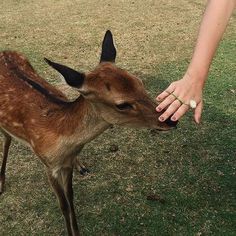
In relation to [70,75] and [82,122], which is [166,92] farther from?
[82,122]

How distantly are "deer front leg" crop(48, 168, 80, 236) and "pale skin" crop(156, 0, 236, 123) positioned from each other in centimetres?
153

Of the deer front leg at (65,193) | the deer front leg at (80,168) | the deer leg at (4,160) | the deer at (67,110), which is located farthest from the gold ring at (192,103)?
the deer leg at (4,160)

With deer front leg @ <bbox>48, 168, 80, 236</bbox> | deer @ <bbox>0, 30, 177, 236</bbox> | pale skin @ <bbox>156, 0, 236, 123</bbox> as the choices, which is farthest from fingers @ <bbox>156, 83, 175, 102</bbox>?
deer front leg @ <bbox>48, 168, 80, 236</bbox>

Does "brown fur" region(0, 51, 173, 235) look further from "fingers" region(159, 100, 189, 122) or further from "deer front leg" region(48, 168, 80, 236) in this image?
"fingers" region(159, 100, 189, 122)

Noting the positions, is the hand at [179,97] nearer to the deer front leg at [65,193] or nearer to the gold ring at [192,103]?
the gold ring at [192,103]

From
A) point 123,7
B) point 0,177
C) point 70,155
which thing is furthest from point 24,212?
point 123,7

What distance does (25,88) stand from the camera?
4324 millimetres

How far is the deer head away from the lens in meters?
3.30

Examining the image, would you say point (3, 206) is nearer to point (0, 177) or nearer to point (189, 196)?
point (0, 177)

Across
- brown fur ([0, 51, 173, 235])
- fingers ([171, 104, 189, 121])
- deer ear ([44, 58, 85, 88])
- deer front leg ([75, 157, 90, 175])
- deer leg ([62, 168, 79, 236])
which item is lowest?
deer front leg ([75, 157, 90, 175])

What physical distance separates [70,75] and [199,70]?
35.7 inches

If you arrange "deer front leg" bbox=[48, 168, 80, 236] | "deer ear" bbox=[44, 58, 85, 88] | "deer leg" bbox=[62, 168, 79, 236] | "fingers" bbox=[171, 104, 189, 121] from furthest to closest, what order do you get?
"deer leg" bbox=[62, 168, 79, 236]
"deer front leg" bbox=[48, 168, 80, 236]
"deer ear" bbox=[44, 58, 85, 88]
"fingers" bbox=[171, 104, 189, 121]

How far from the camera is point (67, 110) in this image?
3.93 meters

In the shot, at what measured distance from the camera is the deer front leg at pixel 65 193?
4.10 m
